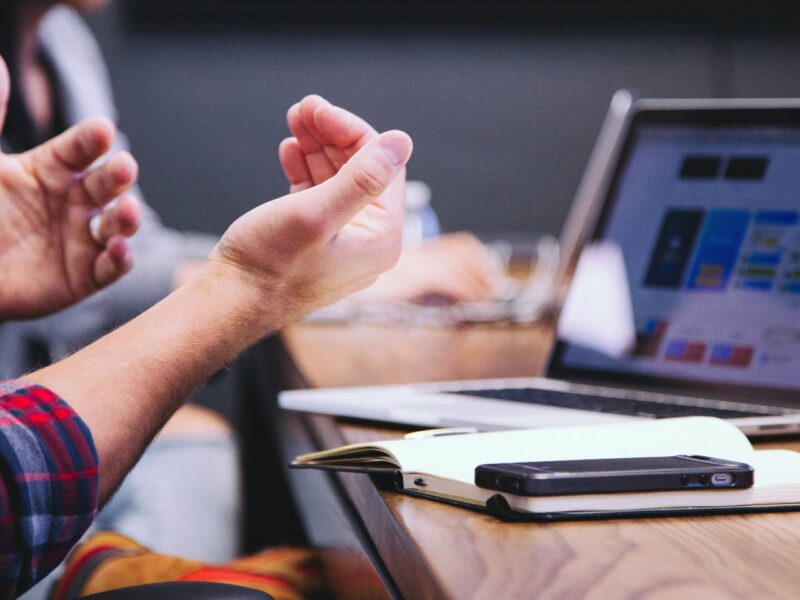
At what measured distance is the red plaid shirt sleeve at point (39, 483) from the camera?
519mm

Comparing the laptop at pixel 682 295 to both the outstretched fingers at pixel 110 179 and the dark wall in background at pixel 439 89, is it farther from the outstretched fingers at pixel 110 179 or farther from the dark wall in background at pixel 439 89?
the dark wall in background at pixel 439 89

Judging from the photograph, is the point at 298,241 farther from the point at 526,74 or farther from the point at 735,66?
the point at 735,66

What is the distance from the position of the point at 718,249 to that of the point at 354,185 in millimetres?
450

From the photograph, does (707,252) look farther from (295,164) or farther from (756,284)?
(295,164)

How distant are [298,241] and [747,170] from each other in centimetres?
50

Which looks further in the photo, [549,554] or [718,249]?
[718,249]

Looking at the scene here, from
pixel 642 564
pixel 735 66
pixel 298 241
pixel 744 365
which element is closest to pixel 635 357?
pixel 744 365

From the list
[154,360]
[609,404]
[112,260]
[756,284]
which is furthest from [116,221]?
[756,284]

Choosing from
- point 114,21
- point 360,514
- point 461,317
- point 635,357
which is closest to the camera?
point 360,514

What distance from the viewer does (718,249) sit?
36.7 inches

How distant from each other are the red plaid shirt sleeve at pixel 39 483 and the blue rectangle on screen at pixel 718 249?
0.60 m

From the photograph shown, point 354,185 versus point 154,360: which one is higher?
point 354,185

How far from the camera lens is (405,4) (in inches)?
113

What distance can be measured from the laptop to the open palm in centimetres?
26
